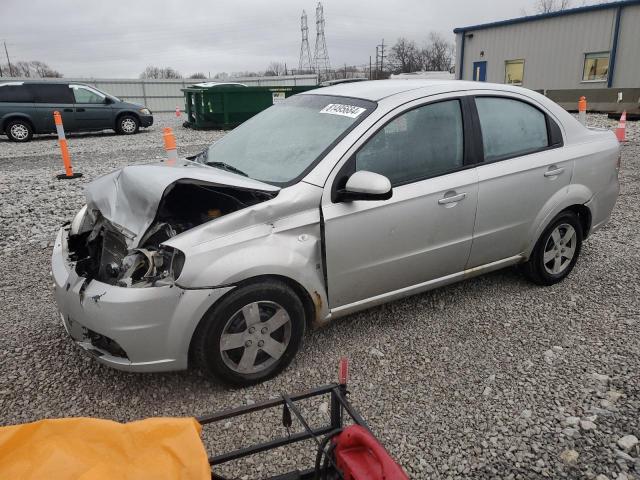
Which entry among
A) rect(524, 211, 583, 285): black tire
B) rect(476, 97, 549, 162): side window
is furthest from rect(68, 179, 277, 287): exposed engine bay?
rect(524, 211, 583, 285): black tire

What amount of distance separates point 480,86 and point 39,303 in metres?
3.85

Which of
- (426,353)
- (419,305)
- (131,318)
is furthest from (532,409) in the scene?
(131,318)

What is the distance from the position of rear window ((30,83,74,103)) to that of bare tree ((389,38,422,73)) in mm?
58818

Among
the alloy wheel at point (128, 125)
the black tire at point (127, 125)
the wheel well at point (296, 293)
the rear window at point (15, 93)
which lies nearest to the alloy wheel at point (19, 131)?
the rear window at point (15, 93)

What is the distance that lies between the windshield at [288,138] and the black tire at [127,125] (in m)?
13.6

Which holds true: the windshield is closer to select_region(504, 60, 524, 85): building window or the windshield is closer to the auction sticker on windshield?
the auction sticker on windshield

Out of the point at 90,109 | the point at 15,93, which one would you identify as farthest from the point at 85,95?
the point at 15,93

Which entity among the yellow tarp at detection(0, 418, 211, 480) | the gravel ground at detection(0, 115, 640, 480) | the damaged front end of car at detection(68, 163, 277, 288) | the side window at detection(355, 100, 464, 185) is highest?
the side window at detection(355, 100, 464, 185)

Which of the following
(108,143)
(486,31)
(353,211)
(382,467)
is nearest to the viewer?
(382,467)

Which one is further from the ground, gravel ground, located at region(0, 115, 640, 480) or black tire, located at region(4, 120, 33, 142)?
black tire, located at region(4, 120, 33, 142)

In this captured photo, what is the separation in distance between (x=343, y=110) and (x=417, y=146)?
1.79 ft

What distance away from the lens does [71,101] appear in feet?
49.0

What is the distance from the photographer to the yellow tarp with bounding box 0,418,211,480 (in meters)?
1.31

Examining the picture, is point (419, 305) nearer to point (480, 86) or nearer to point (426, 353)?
point (426, 353)
